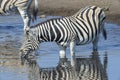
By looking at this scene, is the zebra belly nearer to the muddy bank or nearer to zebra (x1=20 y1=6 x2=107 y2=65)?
zebra (x1=20 y1=6 x2=107 y2=65)

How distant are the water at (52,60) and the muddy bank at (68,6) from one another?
3354 millimetres

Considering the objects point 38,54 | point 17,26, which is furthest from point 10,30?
point 38,54

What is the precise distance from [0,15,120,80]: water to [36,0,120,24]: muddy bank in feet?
11.0

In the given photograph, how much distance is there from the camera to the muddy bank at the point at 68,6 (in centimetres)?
2145

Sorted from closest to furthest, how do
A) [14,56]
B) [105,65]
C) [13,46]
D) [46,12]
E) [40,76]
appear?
[40,76] < [105,65] < [14,56] < [13,46] < [46,12]

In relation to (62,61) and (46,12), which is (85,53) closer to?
(62,61)

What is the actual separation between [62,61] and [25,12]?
566 cm

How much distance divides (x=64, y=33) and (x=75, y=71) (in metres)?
1.63

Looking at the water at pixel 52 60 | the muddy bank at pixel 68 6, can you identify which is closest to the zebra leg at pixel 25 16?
the water at pixel 52 60

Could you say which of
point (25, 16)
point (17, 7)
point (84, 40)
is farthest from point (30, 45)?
point (17, 7)

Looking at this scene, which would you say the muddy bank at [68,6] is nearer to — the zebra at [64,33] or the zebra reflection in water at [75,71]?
the zebra at [64,33]

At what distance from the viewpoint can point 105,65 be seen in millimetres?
13656

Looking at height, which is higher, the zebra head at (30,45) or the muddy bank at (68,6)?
the muddy bank at (68,6)

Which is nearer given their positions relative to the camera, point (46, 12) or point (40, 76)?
point (40, 76)
